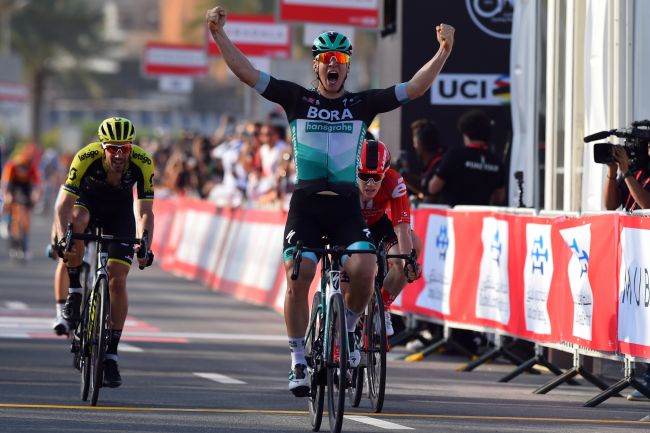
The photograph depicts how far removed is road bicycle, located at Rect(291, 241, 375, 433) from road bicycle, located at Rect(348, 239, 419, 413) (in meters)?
0.38

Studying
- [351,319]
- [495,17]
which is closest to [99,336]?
[351,319]

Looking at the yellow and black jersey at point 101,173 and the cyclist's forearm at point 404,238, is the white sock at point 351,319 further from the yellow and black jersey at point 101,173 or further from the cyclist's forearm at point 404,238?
the yellow and black jersey at point 101,173

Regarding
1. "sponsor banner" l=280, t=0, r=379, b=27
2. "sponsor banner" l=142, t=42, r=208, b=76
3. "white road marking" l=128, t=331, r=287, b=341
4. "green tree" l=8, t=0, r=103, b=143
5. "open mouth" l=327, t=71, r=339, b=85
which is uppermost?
"green tree" l=8, t=0, r=103, b=143

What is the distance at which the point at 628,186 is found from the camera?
12156 mm

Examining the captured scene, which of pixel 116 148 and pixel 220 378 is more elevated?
pixel 116 148

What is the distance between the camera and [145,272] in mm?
29859

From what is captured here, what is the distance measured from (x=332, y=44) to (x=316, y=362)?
1.85m

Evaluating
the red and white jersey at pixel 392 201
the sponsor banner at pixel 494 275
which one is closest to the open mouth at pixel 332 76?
the red and white jersey at pixel 392 201

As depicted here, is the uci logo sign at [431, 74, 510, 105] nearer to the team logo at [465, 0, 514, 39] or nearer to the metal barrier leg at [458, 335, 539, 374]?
the team logo at [465, 0, 514, 39]

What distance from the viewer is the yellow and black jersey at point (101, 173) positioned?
1198 centimetres

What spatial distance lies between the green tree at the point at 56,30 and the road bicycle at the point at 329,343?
54.6 m

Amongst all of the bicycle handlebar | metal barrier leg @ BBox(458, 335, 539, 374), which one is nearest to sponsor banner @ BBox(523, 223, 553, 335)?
metal barrier leg @ BBox(458, 335, 539, 374)

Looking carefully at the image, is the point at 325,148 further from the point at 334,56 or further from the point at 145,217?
the point at 145,217

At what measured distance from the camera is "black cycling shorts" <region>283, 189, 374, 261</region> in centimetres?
1023
